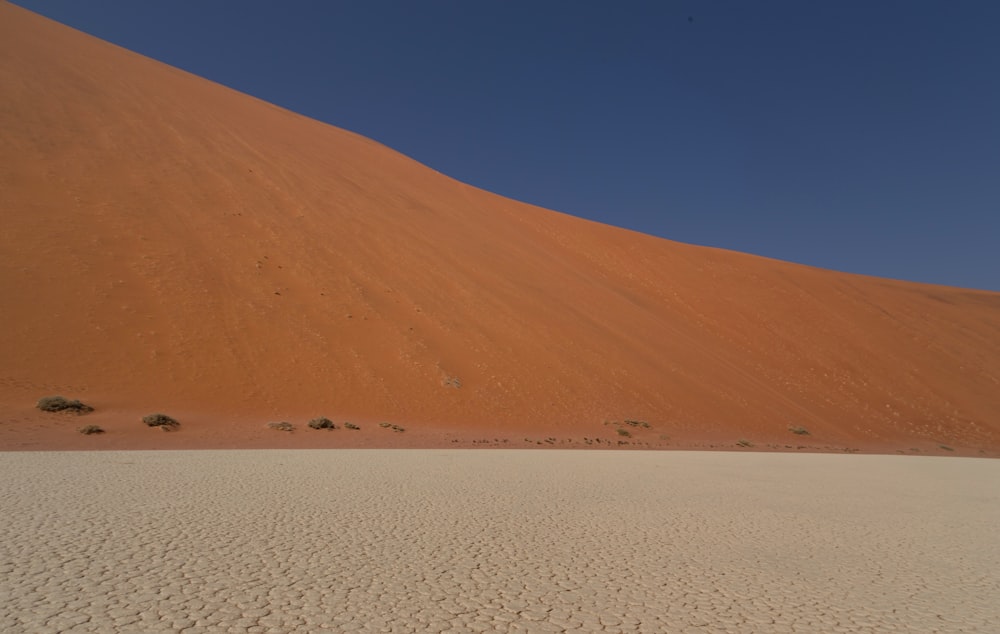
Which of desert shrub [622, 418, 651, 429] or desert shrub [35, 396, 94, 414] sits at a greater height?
desert shrub [622, 418, 651, 429]

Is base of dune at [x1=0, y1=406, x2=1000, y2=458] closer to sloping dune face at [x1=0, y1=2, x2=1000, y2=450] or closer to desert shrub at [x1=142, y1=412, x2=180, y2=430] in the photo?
desert shrub at [x1=142, y1=412, x2=180, y2=430]

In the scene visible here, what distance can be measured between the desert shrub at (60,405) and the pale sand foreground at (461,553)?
3908 millimetres

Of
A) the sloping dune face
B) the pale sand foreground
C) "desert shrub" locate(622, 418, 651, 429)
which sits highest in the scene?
the sloping dune face

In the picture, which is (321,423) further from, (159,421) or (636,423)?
(636,423)

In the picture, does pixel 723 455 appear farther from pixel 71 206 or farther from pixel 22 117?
pixel 22 117

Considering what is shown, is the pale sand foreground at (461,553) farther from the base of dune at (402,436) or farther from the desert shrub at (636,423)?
the desert shrub at (636,423)

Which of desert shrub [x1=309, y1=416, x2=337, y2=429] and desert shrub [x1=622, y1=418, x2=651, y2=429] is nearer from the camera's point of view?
desert shrub [x1=309, y1=416, x2=337, y2=429]

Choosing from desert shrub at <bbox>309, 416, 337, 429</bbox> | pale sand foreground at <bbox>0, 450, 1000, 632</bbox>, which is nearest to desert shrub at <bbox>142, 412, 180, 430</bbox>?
desert shrub at <bbox>309, 416, 337, 429</bbox>

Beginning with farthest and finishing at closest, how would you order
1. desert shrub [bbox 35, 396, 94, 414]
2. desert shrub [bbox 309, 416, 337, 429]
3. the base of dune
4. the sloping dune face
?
1. the sloping dune face
2. desert shrub [bbox 309, 416, 337, 429]
3. desert shrub [bbox 35, 396, 94, 414]
4. the base of dune

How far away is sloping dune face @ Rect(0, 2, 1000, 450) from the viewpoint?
15.6 m

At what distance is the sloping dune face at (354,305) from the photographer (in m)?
15.6

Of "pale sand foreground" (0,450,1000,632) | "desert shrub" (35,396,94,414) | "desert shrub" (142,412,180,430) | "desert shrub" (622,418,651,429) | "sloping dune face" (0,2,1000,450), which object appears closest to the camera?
"pale sand foreground" (0,450,1000,632)

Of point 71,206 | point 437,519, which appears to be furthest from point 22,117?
point 437,519

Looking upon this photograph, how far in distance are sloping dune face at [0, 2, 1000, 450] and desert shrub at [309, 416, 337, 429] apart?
0.97m
